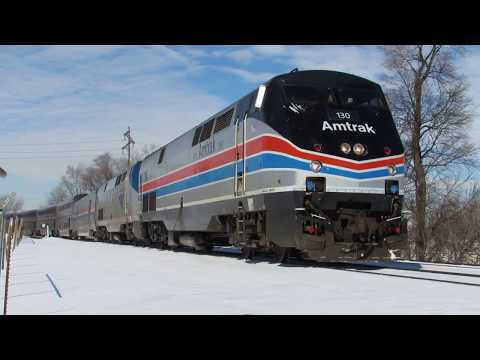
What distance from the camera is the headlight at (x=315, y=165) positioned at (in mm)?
11031

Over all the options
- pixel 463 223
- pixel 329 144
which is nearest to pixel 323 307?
pixel 329 144

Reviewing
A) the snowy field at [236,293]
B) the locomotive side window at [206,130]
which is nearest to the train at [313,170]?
the snowy field at [236,293]

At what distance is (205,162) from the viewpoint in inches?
620

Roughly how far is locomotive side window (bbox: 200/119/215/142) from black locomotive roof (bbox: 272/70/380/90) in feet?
13.3

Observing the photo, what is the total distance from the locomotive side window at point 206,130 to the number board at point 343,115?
15.7ft

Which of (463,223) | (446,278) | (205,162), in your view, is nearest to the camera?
(446,278)

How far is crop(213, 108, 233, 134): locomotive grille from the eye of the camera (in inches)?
562

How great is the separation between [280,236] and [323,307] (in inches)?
197

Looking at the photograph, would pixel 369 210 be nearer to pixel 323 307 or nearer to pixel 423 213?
pixel 323 307

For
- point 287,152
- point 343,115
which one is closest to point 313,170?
point 287,152

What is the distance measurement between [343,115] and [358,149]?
0.83 m

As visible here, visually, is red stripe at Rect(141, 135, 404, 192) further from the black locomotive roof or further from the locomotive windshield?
the black locomotive roof

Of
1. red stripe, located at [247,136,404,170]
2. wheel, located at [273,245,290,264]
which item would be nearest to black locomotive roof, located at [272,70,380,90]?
red stripe, located at [247,136,404,170]

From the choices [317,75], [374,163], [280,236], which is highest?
[317,75]
